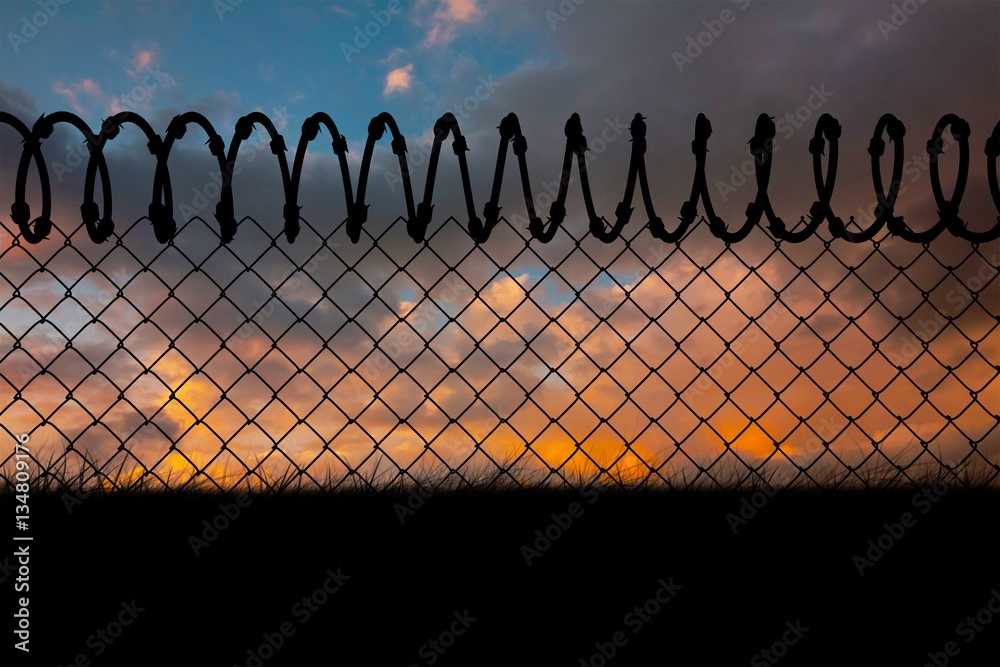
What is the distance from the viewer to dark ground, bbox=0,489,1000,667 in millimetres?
2709

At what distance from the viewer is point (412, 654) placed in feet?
8.71

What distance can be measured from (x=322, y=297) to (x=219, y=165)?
71cm

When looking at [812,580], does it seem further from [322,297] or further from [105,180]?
[105,180]

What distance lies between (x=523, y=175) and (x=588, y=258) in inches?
20.4

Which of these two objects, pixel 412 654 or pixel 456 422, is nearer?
pixel 412 654

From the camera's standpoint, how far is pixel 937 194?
4051 millimetres

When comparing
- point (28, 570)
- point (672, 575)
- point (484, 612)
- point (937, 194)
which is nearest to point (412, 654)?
point (484, 612)

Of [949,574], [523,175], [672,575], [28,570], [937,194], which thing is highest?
[523,175]

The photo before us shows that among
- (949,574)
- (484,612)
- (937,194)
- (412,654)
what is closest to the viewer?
(412,654)

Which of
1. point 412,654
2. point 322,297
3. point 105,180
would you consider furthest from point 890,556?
point 105,180

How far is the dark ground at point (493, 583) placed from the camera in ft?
8.89

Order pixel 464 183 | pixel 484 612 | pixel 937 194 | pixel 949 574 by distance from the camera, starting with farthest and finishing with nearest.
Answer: pixel 937 194 < pixel 464 183 < pixel 949 574 < pixel 484 612

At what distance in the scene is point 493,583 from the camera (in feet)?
9.87

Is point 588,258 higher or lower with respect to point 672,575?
higher
